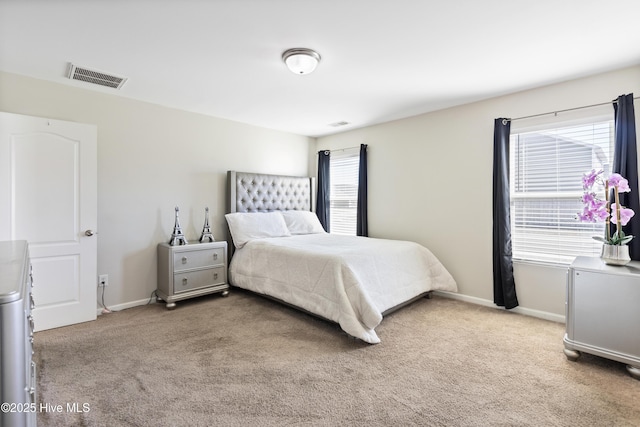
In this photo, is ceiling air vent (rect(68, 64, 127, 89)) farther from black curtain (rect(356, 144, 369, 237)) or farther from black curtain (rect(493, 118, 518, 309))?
black curtain (rect(493, 118, 518, 309))

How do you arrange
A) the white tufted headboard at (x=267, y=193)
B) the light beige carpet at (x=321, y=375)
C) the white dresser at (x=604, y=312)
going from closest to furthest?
the light beige carpet at (x=321, y=375) → the white dresser at (x=604, y=312) → the white tufted headboard at (x=267, y=193)

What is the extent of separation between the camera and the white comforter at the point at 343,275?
2635 millimetres

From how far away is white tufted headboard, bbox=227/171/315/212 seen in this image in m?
4.29

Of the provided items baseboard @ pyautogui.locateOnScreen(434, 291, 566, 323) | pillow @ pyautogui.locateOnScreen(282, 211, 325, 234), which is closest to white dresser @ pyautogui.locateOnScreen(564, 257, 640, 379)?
baseboard @ pyautogui.locateOnScreen(434, 291, 566, 323)

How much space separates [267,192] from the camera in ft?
15.3

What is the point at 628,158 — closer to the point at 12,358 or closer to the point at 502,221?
the point at 502,221

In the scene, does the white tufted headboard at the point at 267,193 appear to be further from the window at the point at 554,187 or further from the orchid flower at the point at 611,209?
the orchid flower at the point at 611,209

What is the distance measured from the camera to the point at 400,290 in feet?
10.4

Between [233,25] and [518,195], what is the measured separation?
323 cm

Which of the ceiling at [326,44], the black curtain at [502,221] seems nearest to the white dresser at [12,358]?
the ceiling at [326,44]

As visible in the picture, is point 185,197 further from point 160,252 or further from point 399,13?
point 399,13

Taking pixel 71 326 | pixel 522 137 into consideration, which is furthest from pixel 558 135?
pixel 71 326

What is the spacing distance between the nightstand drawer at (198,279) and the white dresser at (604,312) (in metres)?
3.51

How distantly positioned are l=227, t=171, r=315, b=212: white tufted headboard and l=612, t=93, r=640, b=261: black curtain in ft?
12.7
